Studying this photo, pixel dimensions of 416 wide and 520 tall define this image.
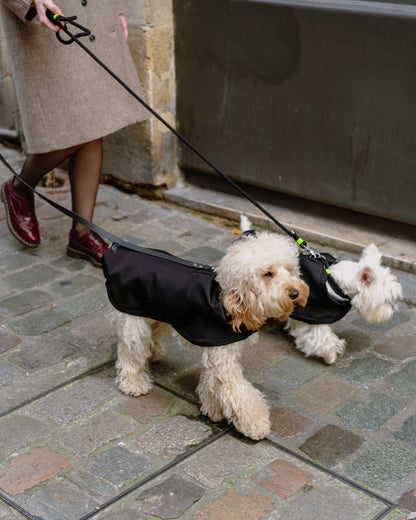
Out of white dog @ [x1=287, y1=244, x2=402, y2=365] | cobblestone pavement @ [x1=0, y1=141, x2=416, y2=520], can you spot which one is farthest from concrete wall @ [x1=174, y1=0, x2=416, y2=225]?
white dog @ [x1=287, y1=244, x2=402, y2=365]

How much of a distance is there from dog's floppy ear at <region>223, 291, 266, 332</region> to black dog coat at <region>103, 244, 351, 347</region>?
0.08m

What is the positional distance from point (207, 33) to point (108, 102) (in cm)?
124

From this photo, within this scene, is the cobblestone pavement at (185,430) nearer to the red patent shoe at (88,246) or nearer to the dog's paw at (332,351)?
the dog's paw at (332,351)

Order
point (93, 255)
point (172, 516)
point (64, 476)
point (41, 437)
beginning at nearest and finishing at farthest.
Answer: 1. point (172, 516)
2. point (64, 476)
3. point (41, 437)
4. point (93, 255)

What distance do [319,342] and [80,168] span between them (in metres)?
1.92

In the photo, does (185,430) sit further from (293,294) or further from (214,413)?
(293,294)

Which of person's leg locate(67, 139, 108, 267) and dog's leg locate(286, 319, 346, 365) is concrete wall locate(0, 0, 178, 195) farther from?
dog's leg locate(286, 319, 346, 365)

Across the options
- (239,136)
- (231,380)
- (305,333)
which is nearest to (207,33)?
(239,136)

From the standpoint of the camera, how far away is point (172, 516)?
2658mm

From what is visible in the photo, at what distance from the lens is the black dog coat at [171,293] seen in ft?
9.96

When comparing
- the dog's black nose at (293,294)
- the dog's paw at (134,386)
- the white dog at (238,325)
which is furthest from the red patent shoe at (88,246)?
→ the dog's black nose at (293,294)

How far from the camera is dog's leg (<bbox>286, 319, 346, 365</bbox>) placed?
3.66m

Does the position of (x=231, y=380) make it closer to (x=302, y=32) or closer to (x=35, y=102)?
(x=35, y=102)

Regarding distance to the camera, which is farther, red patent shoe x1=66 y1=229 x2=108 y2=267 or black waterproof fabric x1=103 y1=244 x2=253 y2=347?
red patent shoe x1=66 y1=229 x2=108 y2=267
